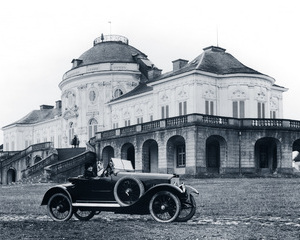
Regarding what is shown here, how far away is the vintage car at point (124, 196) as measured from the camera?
14.0 meters

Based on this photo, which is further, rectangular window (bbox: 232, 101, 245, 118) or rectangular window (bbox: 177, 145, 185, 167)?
rectangular window (bbox: 232, 101, 245, 118)

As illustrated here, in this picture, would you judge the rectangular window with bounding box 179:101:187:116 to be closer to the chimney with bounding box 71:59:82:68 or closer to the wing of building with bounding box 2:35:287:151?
the wing of building with bounding box 2:35:287:151

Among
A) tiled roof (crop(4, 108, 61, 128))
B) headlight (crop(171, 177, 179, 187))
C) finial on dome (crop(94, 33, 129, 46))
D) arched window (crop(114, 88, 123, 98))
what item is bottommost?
headlight (crop(171, 177, 179, 187))

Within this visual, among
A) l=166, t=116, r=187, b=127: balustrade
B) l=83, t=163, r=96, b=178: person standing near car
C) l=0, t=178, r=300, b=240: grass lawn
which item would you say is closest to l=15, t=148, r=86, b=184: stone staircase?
l=166, t=116, r=187, b=127: balustrade

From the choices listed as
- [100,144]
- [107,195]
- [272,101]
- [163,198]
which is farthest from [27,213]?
[272,101]

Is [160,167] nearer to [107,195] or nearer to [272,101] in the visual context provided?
[272,101]

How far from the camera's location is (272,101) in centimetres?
5375

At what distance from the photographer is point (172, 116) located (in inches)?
1996

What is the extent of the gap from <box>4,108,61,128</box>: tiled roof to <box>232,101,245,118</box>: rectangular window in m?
36.1

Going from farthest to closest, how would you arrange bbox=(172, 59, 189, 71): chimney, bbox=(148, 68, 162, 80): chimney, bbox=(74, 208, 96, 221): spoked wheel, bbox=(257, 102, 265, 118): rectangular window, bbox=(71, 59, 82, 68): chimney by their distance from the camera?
bbox=(71, 59, 82, 68): chimney
bbox=(148, 68, 162, 80): chimney
bbox=(172, 59, 189, 71): chimney
bbox=(257, 102, 265, 118): rectangular window
bbox=(74, 208, 96, 221): spoked wheel

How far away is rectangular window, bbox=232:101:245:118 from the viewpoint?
1913 inches

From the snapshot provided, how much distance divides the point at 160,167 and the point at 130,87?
61.7 ft

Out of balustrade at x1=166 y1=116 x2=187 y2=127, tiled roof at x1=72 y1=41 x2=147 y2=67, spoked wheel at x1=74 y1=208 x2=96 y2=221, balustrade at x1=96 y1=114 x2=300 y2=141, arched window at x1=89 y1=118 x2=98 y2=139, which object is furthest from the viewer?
tiled roof at x1=72 y1=41 x2=147 y2=67

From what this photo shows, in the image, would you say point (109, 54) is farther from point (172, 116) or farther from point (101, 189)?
point (101, 189)
